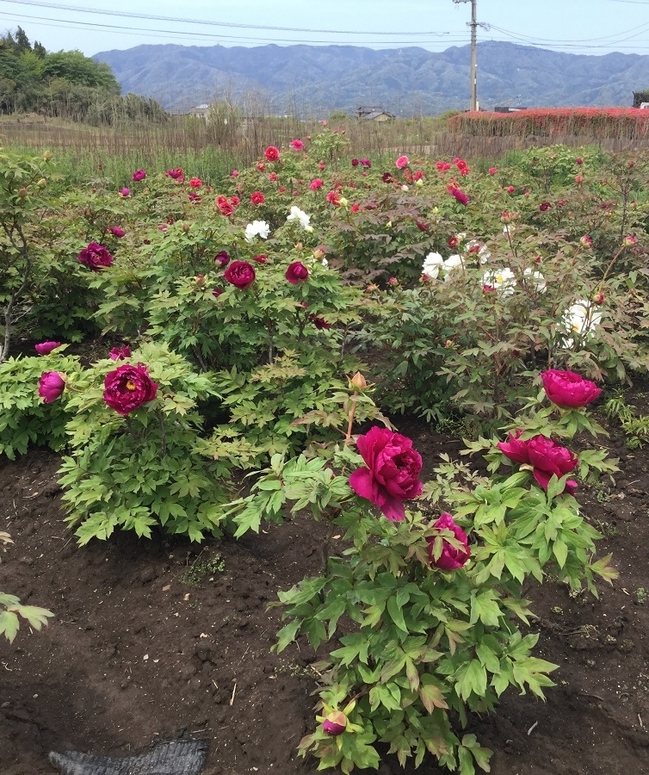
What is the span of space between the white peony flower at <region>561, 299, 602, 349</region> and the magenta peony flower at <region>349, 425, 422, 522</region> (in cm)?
178

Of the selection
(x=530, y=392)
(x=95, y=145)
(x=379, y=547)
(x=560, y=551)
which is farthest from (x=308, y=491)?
(x=95, y=145)

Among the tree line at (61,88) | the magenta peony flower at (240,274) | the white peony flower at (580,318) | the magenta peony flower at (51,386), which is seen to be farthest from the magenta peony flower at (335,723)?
the tree line at (61,88)

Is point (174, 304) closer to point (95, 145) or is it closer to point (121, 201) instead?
point (121, 201)

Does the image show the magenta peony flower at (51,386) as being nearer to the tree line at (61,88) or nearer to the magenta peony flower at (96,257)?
the magenta peony flower at (96,257)

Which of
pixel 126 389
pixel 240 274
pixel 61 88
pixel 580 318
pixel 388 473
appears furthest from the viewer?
pixel 61 88

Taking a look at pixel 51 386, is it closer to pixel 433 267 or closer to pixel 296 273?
pixel 296 273

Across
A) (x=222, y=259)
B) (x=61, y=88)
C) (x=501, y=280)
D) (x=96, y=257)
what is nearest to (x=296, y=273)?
(x=222, y=259)

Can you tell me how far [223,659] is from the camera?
195 cm

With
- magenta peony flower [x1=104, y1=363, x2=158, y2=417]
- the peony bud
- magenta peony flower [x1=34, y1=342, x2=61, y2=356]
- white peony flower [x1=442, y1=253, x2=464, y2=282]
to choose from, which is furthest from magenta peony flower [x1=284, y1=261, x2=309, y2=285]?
the peony bud

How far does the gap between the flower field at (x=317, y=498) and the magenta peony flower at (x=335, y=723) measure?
0.02m

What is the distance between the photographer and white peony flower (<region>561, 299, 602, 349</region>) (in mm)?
2694

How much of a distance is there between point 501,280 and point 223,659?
73.8 inches

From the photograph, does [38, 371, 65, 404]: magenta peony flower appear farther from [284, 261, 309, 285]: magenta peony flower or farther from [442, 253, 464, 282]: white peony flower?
[442, 253, 464, 282]: white peony flower

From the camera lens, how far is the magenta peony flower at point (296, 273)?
2.63 meters
